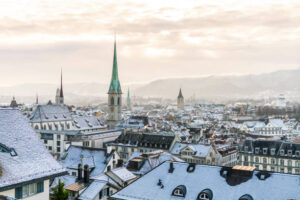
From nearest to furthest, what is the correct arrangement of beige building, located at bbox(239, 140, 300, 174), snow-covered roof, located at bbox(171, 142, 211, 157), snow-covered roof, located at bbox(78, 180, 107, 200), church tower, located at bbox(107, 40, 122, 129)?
snow-covered roof, located at bbox(78, 180, 107, 200), beige building, located at bbox(239, 140, 300, 174), snow-covered roof, located at bbox(171, 142, 211, 157), church tower, located at bbox(107, 40, 122, 129)

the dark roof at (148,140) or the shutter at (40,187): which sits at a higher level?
the shutter at (40,187)

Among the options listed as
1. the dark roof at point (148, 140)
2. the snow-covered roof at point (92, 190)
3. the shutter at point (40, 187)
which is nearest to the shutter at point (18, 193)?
the shutter at point (40, 187)

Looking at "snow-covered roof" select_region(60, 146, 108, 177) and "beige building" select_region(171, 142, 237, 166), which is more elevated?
"snow-covered roof" select_region(60, 146, 108, 177)

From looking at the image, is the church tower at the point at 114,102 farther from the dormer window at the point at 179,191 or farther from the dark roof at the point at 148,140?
the dormer window at the point at 179,191

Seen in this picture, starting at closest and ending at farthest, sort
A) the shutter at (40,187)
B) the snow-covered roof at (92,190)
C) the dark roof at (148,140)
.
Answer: the shutter at (40,187) < the snow-covered roof at (92,190) < the dark roof at (148,140)

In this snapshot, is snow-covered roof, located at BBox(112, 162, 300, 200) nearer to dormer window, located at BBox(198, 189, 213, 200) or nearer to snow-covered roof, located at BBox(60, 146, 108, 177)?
dormer window, located at BBox(198, 189, 213, 200)

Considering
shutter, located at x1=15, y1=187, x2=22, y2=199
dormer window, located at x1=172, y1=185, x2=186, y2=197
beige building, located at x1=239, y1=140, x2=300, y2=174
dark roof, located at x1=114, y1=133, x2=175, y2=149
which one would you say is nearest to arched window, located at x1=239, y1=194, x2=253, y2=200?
dormer window, located at x1=172, y1=185, x2=186, y2=197

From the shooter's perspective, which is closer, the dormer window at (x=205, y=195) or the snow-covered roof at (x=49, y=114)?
the dormer window at (x=205, y=195)
